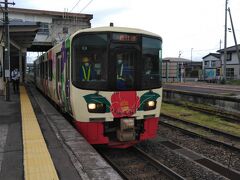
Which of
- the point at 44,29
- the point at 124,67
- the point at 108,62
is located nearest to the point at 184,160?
the point at 124,67

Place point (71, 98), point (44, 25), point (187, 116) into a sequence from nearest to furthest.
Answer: point (71, 98), point (187, 116), point (44, 25)

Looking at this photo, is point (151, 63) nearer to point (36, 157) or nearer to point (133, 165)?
point (133, 165)

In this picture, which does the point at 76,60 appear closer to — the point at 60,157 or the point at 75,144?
the point at 75,144

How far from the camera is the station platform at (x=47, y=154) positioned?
5.18 metres

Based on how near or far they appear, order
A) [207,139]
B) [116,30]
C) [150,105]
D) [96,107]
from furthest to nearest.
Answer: [207,139]
[150,105]
[116,30]
[96,107]

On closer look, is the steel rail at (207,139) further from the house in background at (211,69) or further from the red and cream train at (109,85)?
the house in background at (211,69)

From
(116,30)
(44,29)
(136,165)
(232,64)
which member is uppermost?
(44,29)

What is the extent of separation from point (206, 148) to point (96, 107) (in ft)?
10.8

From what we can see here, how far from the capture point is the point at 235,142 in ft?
31.8

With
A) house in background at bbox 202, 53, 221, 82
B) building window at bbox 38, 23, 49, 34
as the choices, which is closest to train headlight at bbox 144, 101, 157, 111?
building window at bbox 38, 23, 49, 34

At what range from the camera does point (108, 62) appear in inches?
309

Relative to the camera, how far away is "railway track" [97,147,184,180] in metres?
6.84

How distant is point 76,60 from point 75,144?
1.96 m

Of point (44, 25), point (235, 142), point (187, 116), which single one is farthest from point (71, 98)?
point (44, 25)
